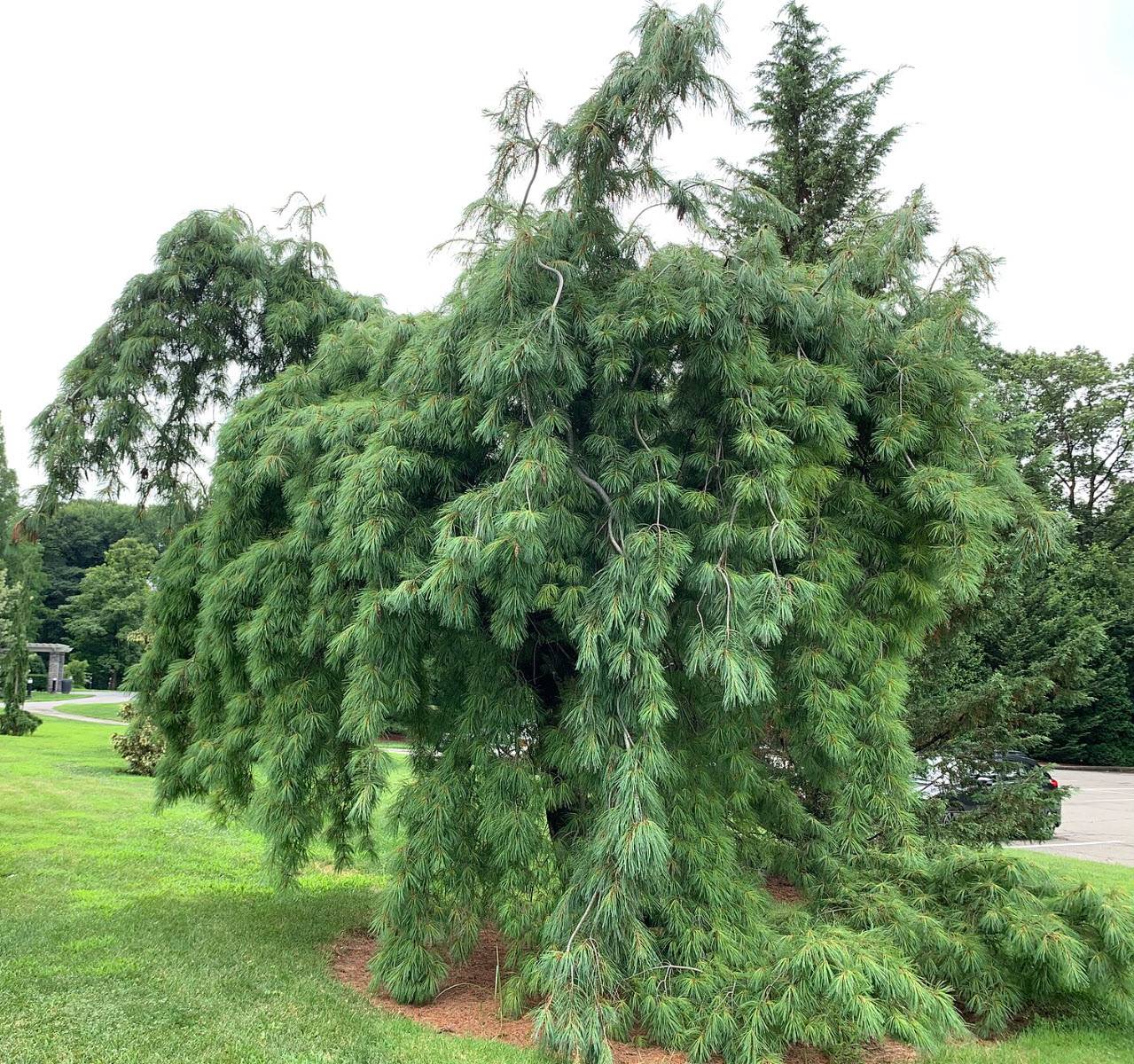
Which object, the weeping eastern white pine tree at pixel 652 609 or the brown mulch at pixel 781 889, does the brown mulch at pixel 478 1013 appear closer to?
the weeping eastern white pine tree at pixel 652 609

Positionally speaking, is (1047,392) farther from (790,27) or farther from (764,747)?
(764,747)

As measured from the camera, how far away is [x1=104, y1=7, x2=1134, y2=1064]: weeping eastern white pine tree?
3.57m

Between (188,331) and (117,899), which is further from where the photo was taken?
(117,899)

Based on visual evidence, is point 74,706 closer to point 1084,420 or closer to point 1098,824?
point 1098,824

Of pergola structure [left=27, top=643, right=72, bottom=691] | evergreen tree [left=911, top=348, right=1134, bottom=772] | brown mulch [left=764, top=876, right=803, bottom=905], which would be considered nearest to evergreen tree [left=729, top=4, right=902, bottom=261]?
evergreen tree [left=911, top=348, right=1134, bottom=772]

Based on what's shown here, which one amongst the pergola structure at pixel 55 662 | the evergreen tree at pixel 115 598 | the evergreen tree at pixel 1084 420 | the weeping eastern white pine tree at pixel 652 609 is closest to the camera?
the weeping eastern white pine tree at pixel 652 609

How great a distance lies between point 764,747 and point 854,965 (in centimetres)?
268

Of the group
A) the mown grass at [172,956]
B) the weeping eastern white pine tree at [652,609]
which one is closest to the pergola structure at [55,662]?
the mown grass at [172,956]

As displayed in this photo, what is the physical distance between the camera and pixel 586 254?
4.16 m

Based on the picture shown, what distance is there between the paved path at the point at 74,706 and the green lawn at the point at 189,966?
1220cm

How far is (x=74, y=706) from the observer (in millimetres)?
27797

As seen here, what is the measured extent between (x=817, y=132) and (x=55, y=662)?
36.8 m

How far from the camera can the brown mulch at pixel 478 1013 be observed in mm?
3719

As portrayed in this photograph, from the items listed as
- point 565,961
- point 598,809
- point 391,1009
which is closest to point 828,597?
point 598,809
